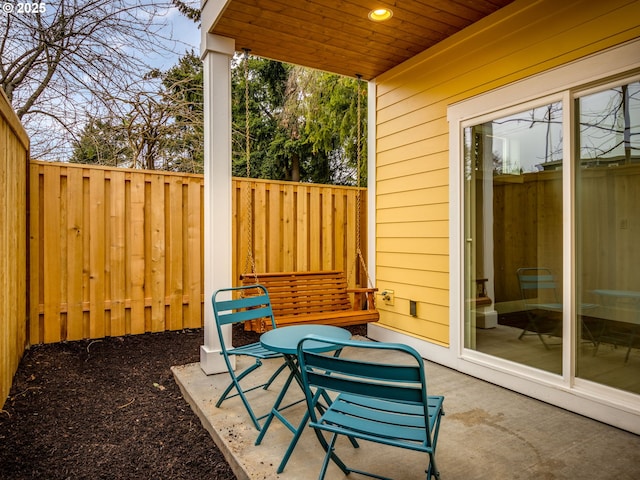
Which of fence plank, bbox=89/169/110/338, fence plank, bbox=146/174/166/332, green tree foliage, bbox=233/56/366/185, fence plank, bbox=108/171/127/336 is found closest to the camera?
fence plank, bbox=89/169/110/338

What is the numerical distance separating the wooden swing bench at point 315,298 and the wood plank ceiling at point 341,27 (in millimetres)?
2141

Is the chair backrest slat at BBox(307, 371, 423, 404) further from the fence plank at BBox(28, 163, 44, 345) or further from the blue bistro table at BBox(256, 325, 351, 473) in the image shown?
the fence plank at BBox(28, 163, 44, 345)

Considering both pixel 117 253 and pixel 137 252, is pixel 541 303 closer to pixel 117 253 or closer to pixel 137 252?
pixel 137 252

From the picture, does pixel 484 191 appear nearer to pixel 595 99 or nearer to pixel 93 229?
pixel 595 99

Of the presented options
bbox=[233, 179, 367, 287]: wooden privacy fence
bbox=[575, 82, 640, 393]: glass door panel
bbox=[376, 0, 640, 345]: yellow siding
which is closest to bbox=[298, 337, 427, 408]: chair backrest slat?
bbox=[575, 82, 640, 393]: glass door panel

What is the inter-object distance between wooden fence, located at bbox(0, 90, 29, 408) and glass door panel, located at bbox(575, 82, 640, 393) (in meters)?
3.81

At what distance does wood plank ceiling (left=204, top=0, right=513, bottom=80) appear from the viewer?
10.0ft

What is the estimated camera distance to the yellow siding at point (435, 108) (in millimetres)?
2660

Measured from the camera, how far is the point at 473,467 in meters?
2.00

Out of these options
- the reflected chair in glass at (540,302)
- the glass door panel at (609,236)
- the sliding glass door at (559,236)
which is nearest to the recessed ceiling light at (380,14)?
the sliding glass door at (559,236)

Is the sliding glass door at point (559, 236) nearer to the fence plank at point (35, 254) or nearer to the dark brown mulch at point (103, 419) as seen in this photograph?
the dark brown mulch at point (103, 419)

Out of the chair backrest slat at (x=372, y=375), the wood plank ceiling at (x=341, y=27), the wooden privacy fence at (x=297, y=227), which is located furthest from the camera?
the wooden privacy fence at (x=297, y=227)

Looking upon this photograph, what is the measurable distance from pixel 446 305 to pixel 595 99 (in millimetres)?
1925

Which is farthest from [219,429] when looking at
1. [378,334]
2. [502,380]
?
[378,334]
